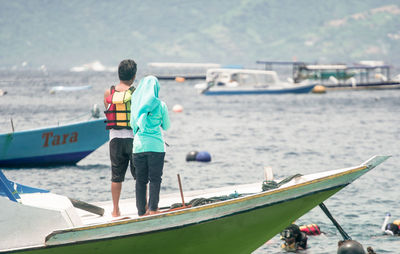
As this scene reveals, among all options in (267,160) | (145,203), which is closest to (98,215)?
(145,203)

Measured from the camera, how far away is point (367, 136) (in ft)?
109

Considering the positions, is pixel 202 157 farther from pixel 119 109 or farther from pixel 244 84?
pixel 244 84

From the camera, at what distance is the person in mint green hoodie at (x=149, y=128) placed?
27.8 ft

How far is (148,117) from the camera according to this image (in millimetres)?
8516

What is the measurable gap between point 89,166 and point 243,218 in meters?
15.0

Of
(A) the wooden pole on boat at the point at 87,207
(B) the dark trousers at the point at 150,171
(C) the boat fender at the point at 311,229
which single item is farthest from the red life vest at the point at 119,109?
(C) the boat fender at the point at 311,229

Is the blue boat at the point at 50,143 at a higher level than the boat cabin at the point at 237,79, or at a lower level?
lower

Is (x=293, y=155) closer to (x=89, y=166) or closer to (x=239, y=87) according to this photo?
(x=89, y=166)

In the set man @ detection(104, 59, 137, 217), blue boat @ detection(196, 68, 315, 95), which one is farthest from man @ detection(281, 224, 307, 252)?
blue boat @ detection(196, 68, 315, 95)

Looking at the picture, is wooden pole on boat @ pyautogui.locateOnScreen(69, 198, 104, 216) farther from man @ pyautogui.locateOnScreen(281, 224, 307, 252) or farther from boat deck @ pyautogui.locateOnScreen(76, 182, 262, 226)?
man @ pyautogui.locateOnScreen(281, 224, 307, 252)

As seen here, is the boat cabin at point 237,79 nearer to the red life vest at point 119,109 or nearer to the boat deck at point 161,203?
the boat deck at point 161,203

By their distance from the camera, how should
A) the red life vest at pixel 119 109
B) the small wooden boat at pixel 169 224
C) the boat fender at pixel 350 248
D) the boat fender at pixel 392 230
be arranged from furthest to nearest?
the boat fender at pixel 392 230, the boat fender at pixel 350 248, the red life vest at pixel 119 109, the small wooden boat at pixel 169 224

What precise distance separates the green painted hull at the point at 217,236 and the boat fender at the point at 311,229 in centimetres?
374

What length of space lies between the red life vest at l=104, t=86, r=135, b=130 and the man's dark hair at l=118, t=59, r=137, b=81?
164mm
